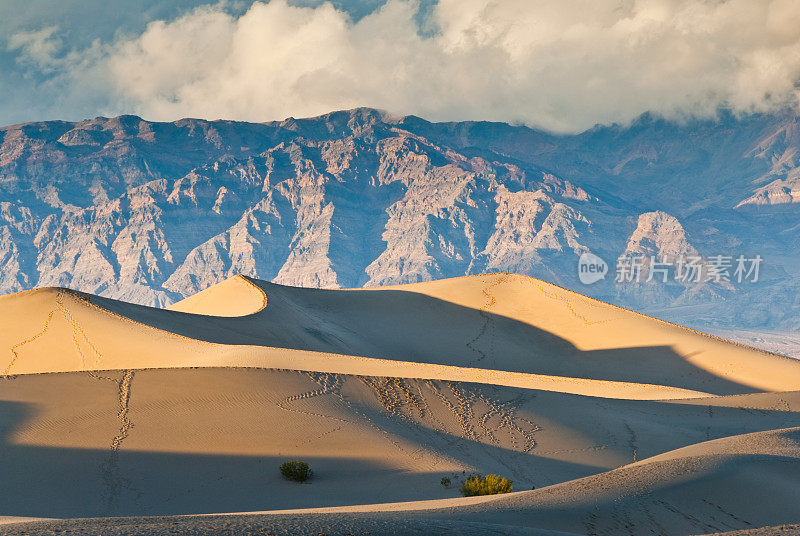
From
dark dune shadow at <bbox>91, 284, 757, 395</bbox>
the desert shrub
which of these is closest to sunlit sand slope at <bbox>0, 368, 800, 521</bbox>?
the desert shrub

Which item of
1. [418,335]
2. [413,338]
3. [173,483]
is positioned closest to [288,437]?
[173,483]

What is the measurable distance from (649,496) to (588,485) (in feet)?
3.31

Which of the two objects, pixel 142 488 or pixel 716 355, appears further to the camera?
pixel 716 355

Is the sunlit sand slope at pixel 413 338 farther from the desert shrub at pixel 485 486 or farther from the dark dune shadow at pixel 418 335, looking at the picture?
the desert shrub at pixel 485 486

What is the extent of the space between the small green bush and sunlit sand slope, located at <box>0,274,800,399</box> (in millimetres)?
6992

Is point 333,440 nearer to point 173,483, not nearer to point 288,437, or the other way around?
point 288,437

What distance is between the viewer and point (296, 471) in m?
16.1

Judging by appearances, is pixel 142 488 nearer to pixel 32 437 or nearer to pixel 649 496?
pixel 32 437

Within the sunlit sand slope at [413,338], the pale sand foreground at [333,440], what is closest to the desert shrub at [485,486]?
the pale sand foreground at [333,440]

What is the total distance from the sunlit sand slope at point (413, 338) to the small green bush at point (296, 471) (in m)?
6.99

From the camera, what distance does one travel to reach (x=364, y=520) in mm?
8805

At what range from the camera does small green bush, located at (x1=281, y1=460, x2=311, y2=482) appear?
52.6 feet

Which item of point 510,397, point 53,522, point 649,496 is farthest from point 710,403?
point 53,522

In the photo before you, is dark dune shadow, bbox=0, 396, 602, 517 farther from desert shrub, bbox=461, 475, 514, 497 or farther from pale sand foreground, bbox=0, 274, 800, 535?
desert shrub, bbox=461, 475, 514, 497
